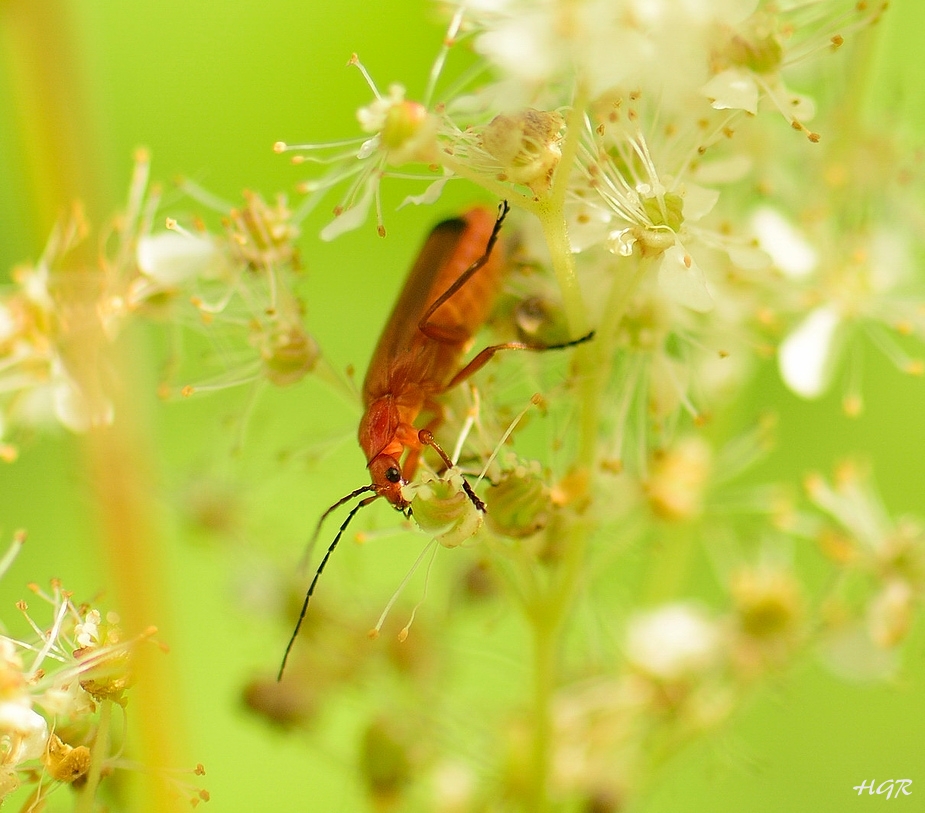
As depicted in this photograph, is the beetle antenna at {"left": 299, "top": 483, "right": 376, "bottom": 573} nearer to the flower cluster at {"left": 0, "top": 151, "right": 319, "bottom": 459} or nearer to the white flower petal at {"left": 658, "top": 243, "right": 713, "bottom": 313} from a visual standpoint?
the flower cluster at {"left": 0, "top": 151, "right": 319, "bottom": 459}

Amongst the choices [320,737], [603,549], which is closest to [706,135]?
[603,549]

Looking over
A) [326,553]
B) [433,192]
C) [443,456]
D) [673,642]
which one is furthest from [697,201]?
[326,553]

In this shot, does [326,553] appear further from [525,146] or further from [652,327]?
[525,146]

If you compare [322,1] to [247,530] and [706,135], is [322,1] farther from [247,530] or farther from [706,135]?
[706,135]

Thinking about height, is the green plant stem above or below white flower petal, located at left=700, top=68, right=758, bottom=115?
below

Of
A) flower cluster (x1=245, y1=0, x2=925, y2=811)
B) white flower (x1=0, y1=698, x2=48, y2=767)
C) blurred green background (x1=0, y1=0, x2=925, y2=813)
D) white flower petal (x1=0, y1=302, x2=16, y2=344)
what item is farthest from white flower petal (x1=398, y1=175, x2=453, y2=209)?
white flower (x1=0, y1=698, x2=48, y2=767)

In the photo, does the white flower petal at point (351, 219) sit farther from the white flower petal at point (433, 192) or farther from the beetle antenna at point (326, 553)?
the beetle antenna at point (326, 553)
